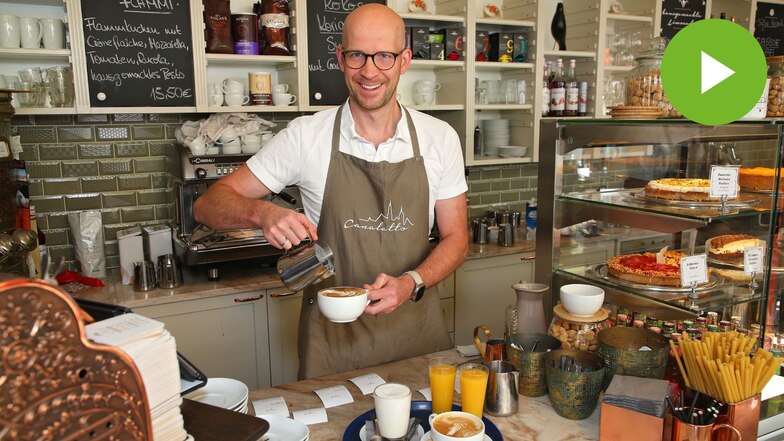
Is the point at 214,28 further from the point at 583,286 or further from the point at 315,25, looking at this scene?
the point at 583,286

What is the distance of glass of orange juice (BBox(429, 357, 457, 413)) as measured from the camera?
4.89 feet

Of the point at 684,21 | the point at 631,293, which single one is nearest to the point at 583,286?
the point at 631,293

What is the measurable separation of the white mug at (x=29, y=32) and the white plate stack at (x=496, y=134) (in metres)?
2.63

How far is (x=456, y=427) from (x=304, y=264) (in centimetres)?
65

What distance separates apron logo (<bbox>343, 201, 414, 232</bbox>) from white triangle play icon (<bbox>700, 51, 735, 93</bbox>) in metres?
1.03

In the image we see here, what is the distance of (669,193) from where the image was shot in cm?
188

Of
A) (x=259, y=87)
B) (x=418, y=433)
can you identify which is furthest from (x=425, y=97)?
(x=418, y=433)

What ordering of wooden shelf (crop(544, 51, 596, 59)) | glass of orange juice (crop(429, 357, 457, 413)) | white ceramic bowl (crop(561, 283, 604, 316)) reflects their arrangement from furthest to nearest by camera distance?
wooden shelf (crop(544, 51, 596, 59)), white ceramic bowl (crop(561, 283, 604, 316)), glass of orange juice (crop(429, 357, 457, 413))

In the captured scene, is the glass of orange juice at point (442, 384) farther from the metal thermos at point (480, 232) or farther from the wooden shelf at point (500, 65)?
the wooden shelf at point (500, 65)

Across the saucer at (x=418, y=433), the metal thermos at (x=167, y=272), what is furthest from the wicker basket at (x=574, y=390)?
the metal thermos at (x=167, y=272)

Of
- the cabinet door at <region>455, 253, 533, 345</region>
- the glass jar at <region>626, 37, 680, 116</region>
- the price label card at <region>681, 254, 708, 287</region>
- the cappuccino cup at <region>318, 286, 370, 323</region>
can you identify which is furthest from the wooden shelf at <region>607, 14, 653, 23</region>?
the cappuccino cup at <region>318, 286, 370, 323</region>

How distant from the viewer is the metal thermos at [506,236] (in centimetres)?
387

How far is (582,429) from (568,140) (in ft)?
2.91

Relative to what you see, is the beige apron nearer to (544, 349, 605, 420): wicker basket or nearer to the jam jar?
the jam jar
